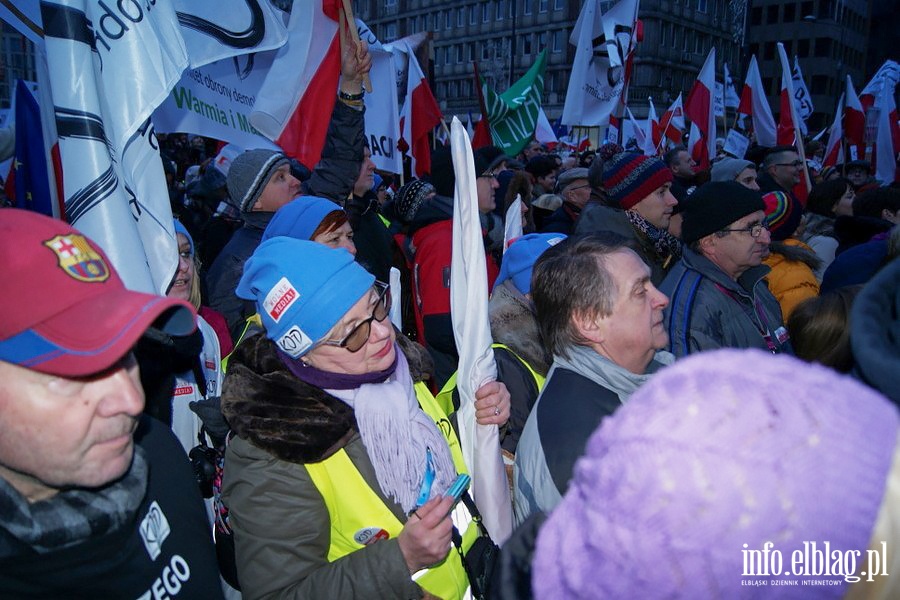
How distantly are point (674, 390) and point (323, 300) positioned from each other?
1.37 metres

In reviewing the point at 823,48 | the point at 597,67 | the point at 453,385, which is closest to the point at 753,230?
the point at 453,385

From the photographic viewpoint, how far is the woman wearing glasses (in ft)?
5.64

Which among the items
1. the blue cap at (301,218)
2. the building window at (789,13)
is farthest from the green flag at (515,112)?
the building window at (789,13)

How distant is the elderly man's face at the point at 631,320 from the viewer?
210cm

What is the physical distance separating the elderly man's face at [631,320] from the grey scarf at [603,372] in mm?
72

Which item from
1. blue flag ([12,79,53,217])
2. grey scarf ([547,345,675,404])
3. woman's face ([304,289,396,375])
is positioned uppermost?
blue flag ([12,79,53,217])

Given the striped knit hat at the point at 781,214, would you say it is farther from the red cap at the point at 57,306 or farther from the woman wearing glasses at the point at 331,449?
the red cap at the point at 57,306

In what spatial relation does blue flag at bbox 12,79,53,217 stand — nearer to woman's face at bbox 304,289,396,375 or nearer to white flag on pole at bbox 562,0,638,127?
woman's face at bbox 304,289,396,375

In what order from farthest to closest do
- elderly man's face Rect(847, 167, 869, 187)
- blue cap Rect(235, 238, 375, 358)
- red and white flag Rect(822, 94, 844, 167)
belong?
red and white flag Rect(822, 94, 844, 167)
elderly man's face Rect(847, 167, 869, 187)
blue cap Rect(235, 238, 375, 358)

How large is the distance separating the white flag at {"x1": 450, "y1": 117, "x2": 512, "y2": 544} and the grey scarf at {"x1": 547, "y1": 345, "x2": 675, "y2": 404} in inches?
11.3

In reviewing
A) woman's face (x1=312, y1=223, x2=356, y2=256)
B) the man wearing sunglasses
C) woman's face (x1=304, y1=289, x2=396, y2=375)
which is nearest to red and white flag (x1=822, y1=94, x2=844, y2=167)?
the man wearing sunglasses

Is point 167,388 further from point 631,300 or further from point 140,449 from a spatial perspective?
point 631,300

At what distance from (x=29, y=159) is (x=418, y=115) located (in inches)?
167

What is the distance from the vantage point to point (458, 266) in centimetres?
211
